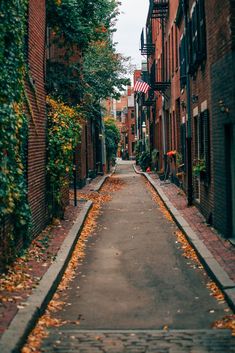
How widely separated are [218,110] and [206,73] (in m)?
2.21

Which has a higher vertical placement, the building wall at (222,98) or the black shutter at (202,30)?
the black shutter at (202,30)

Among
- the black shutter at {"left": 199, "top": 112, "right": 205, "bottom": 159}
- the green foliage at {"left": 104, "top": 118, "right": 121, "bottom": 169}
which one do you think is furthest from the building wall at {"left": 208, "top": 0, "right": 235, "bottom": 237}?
the green foliage at {"left": 104, "top": 118, "right": 121, "bottom": 169}

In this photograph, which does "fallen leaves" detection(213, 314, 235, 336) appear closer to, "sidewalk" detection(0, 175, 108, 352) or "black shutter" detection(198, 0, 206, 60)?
"sidewalk" detection(0, 175, 108, 352)

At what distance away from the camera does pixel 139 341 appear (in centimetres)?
593

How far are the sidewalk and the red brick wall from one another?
51 centimetres

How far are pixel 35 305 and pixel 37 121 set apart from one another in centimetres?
612

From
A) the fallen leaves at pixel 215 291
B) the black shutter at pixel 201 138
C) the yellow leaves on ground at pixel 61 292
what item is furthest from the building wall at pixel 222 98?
the yellow leaves on ground at pixel 61 292

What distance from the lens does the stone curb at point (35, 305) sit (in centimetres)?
565

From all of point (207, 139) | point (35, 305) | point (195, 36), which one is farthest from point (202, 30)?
point (35, 305)

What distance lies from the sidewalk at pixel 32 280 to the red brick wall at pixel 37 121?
51 centimetres

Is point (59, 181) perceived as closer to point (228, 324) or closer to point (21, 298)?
point (21, 298)

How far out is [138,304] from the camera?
7.72 metres

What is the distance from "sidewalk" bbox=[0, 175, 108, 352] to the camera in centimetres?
621

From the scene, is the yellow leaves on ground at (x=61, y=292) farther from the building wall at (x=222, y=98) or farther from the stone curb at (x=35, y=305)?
the building wall at (x=222, y=98)
